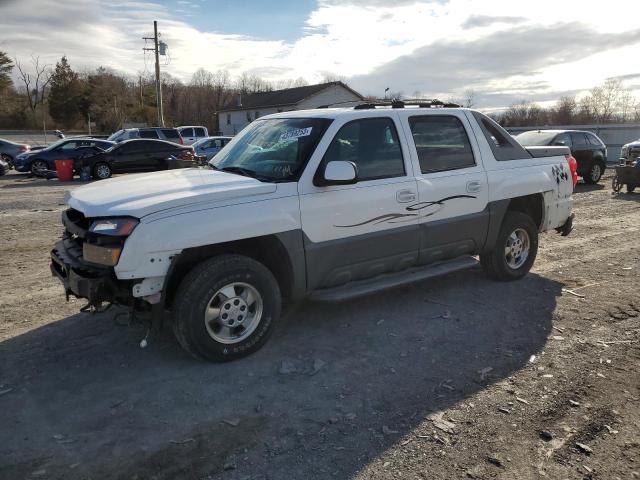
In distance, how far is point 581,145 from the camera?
16000mm

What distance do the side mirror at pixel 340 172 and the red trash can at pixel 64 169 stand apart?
56.5 ft

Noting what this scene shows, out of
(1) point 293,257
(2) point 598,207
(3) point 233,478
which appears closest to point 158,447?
(3) point 233,478

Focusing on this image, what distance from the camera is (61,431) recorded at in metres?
3.26

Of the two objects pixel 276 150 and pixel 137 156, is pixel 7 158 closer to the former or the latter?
pixel 137 156

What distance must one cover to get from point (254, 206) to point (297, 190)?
1.36 feet

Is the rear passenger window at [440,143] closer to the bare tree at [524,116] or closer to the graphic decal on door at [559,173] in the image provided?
the graphic decal on door at [559,173]

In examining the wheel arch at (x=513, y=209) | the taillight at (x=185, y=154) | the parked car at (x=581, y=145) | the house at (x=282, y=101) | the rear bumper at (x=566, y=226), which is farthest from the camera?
the house at (x=282, y=101)

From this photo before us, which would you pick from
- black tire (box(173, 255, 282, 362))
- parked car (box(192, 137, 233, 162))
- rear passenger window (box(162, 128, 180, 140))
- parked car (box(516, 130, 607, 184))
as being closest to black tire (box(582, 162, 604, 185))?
parked car (box(516, 130, 607, 184))

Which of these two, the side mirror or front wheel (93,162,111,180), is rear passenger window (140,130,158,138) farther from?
the side mirror

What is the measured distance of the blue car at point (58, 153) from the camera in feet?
67.1

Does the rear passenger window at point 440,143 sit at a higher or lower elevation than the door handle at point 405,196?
higher

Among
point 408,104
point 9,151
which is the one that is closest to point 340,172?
point 408,104

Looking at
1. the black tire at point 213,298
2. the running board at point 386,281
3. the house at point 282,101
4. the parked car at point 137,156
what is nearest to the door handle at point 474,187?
the running board at point 386,281

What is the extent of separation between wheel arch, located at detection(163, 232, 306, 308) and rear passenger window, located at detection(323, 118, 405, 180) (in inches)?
32.1
